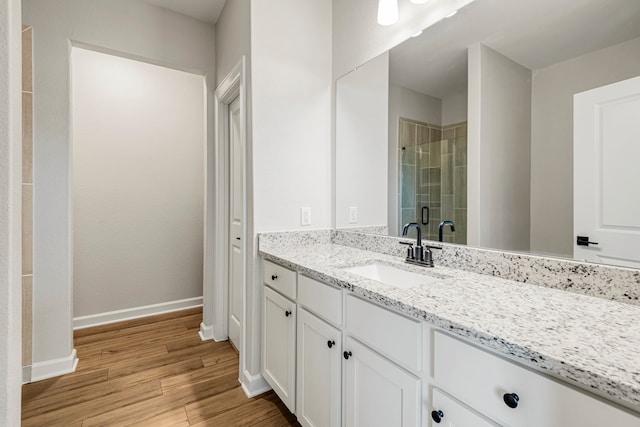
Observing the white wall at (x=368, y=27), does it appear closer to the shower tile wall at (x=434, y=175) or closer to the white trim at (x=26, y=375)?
the shower tile wall at (x=434, y=175)

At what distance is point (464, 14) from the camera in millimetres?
1315

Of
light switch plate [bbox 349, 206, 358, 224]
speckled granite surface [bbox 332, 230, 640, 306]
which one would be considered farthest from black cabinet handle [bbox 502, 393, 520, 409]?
light switch plate [bbox 349, 206, 358, 224]

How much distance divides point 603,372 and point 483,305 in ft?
1.09

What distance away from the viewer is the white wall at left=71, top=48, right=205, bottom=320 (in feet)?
9.14

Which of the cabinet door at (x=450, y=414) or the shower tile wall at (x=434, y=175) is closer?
the cabinet door at (x=450, y=414)

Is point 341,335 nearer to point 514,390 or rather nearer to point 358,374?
point 358,374

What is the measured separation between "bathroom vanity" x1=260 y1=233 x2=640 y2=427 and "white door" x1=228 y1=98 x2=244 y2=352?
35.8 inches

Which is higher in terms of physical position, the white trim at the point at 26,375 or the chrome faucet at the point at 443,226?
the chrome faucet at the point at 443,226

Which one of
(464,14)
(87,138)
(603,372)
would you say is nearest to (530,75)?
(464,14)

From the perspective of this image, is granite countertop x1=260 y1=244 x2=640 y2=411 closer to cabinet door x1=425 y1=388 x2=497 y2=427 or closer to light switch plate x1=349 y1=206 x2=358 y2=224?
cabinet door x1=425 y1=388 x2=497 y2=427

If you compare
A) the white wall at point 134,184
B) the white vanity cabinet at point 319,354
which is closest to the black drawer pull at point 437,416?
the white vanity cabinet at point 319,354

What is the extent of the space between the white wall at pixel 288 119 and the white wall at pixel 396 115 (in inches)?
18.6

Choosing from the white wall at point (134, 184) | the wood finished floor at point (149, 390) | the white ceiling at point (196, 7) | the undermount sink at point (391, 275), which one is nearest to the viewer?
the undermount sink at point (391, 275)

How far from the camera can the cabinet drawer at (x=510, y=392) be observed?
1.81 feet
